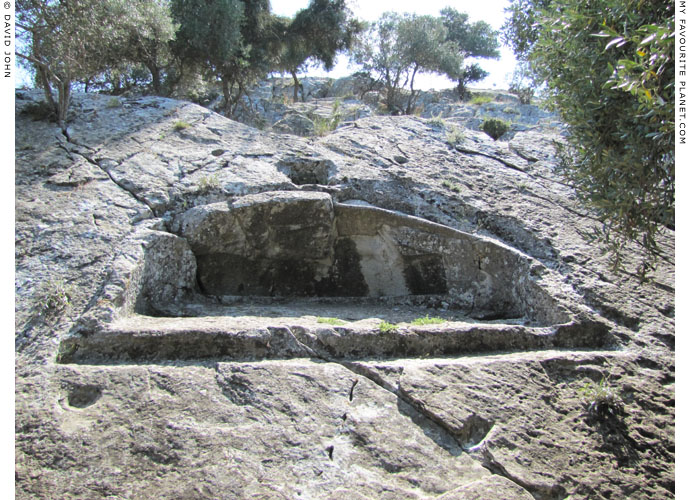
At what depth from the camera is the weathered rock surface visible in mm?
3453

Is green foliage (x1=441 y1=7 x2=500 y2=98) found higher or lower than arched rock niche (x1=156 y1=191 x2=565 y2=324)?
higher

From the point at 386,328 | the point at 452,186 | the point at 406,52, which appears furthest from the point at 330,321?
the point at 406,52

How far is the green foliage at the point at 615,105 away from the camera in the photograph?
11.4ft

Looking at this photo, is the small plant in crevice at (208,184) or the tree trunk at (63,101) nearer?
the small plant in crevice at (208,184)

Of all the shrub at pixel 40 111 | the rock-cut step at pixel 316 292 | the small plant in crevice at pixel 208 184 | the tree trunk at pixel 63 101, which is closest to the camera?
the rock-cut step at pixel 316 292

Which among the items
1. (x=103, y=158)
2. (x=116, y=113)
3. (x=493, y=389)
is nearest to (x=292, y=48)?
(x=116, y=113)

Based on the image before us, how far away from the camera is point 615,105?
4184 mm

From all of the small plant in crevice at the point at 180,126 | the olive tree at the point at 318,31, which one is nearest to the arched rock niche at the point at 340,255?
the small plant in crevice at the point at 180,126

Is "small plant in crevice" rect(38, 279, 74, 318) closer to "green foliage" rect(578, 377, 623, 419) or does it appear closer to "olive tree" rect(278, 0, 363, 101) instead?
"green foliage" rect(578, 377, 623, 419)

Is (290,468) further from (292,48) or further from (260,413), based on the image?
(292,48)

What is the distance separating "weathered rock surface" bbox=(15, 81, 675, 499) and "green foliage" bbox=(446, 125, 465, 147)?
56cm

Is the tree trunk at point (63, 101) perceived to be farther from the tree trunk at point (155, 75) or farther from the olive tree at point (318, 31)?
the olive tree at point (318, 31)

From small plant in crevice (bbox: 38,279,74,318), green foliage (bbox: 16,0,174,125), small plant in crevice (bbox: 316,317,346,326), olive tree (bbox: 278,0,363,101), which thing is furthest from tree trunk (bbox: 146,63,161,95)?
small plant in crevice (bbox: 316,317,346,326)

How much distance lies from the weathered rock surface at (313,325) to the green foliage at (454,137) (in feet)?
1.84
